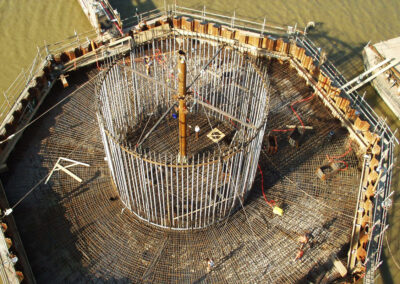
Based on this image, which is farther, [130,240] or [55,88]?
[55,88]

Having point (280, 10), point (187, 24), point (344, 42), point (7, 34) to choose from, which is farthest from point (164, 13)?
point (344, 42)

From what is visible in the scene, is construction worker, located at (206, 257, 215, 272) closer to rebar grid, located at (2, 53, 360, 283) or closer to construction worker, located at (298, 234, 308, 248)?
rebar grid, located at (2, 53, 360, 283)

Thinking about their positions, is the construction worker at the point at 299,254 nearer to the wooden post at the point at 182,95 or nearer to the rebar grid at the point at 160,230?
the rebar grid at the point at 160,230

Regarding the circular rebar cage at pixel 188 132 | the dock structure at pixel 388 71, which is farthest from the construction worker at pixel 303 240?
the dock structure at pixel 388 71

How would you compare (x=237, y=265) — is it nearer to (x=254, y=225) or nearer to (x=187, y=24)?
(x=254, y=225)

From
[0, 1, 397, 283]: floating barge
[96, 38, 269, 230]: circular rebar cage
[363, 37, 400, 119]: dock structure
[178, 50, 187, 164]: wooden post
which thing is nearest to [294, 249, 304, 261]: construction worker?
[0, 1, 397, 283]: floating barge
